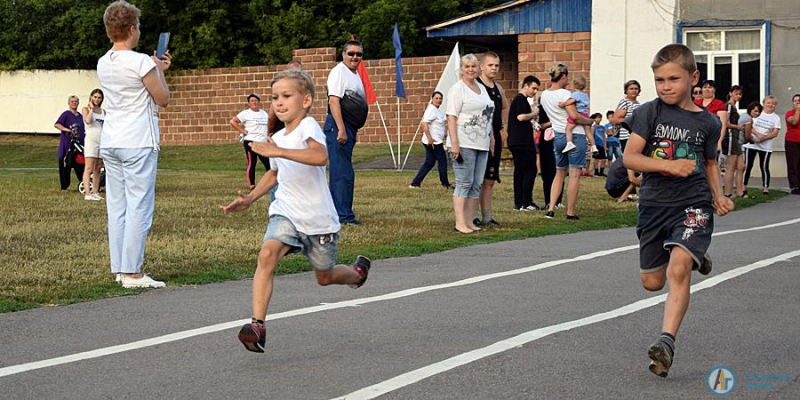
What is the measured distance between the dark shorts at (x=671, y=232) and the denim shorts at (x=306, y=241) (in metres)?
1.68

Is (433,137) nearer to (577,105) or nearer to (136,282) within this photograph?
(577,105)

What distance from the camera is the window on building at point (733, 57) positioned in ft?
89.4

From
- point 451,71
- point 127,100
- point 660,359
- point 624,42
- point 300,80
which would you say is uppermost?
point 624,42

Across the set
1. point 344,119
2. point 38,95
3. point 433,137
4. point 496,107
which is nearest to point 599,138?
point 433,137

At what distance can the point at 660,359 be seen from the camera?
569cm

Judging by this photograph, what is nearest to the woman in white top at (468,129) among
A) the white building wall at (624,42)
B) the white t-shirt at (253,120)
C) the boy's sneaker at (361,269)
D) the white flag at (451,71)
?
the boy's sneaker at (361,269)

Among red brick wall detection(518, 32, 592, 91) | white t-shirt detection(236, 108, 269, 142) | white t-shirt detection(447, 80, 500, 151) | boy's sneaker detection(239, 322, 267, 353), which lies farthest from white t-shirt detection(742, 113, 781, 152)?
boy's sneaker detection(239, 322, 267, 353)

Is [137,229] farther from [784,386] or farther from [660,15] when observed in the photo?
[660,15]

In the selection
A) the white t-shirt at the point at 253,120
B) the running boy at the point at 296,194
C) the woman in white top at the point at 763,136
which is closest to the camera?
the running boy at the point at 296,194

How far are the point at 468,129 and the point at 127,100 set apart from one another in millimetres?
4817

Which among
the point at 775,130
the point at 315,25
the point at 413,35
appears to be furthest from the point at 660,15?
the point at 315,25

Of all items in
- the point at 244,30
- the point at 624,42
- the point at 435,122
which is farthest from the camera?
the point at 244,30

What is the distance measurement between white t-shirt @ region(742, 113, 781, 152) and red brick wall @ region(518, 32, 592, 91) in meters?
8.30

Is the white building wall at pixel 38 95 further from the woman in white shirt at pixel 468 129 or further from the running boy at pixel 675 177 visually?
the running boy at pixel 675 177
